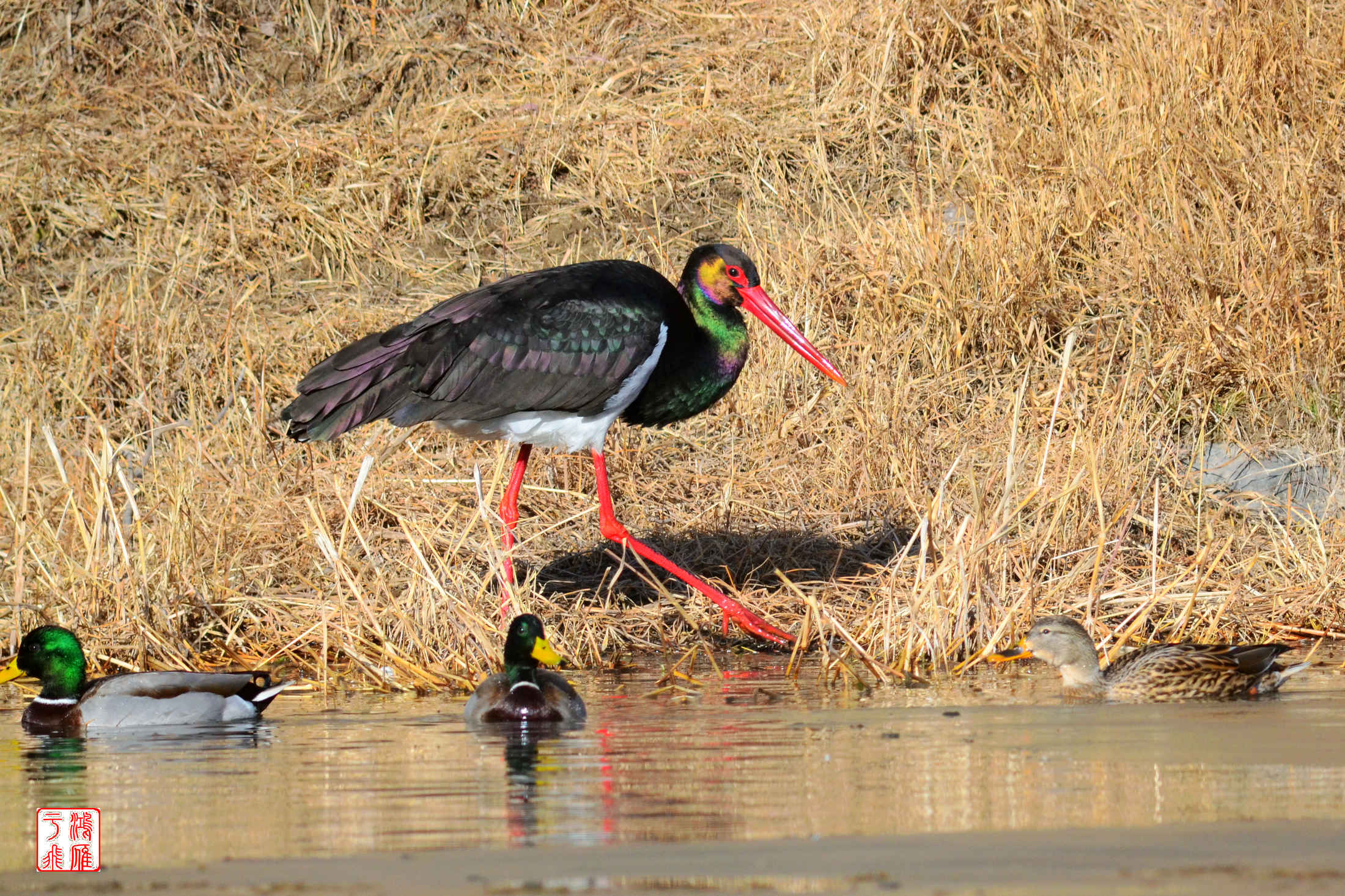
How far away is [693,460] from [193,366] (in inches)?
111

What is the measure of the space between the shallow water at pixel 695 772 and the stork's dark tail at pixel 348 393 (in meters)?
1.47

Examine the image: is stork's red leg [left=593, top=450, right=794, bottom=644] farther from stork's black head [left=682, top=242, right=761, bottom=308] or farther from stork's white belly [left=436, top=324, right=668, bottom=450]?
stork's black head [left=682, top=242, right=761, bottom=308]

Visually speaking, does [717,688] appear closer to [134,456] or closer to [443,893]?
[443,893]

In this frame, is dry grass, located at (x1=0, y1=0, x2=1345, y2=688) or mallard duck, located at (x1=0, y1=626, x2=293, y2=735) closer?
mallard duck, located at (x1=0, y1=626, x2=293, y2=735)

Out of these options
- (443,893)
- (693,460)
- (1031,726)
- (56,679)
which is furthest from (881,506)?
(443,893)

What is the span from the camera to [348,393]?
24.5ft

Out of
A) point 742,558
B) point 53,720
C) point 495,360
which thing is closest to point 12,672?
point 53,720

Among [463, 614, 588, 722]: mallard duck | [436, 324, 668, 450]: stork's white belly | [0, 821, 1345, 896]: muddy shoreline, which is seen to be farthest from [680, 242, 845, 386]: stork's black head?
[0, 821, 1345, 896]: muddy shoreline

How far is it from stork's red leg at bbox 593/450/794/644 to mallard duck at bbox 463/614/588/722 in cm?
161

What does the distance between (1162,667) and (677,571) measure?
226 centimetres

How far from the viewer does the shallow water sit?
12.6 ft

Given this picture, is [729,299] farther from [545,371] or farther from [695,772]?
[695,772]

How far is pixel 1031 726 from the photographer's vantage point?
17.3 feet

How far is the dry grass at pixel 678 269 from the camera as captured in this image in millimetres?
7254
